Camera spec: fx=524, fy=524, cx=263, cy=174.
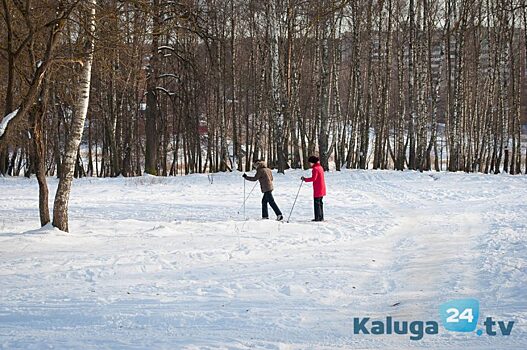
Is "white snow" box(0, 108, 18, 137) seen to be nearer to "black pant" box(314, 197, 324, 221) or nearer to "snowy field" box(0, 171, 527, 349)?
"snowy field" box(0, 171, 527, 349)

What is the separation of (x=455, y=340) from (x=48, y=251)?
6.54m

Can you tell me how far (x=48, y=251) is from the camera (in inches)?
341

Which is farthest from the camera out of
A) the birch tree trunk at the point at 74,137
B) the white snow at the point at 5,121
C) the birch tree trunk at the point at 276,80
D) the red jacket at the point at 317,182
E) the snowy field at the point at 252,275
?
the birch tree trunk at the point at 276,80

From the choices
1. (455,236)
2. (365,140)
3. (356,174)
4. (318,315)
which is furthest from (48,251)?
(365,140)

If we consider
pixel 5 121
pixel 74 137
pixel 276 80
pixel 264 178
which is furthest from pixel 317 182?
pixel 276 80

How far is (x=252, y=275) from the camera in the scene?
748 centimetres

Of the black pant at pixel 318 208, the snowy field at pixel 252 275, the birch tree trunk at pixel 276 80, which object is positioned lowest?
the snowy field at pixel 252 275

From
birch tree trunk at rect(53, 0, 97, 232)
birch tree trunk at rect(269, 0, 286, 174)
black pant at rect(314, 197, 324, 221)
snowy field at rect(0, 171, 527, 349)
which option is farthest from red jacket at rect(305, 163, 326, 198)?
birch tree trunk at rect(269, 0, 286, 174)

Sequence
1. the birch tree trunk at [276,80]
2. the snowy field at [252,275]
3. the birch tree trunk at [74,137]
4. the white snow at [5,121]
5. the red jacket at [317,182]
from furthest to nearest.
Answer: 1. the birch tree trunk at [276,80]
2. the red jacket at [317,182]
3. the birch tree trunk at [74,137]
4. the white snow at [5,121]
5. the snowy field at [252,275]

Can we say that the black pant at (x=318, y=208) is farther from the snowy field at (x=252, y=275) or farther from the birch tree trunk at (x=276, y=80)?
the birch tree trunk at (x=276, y=80)

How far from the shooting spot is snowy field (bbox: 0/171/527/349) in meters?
5.17

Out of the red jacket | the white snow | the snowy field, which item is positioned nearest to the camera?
the snowy field

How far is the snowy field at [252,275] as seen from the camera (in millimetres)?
5172

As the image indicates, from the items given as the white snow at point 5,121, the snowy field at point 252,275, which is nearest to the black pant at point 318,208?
the snowy field at point 252,275
